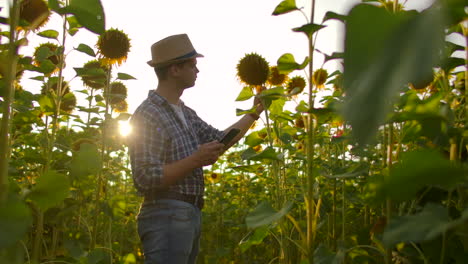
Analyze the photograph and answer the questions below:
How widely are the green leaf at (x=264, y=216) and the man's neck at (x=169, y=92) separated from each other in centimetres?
130

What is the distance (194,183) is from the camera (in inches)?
84.3

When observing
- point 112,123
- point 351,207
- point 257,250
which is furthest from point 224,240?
point 112,123

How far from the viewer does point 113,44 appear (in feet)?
10.5

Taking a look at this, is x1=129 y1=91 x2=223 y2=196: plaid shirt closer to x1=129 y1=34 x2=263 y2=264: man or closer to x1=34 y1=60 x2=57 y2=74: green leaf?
x1=129 y1=34 x2=263 y2=264: man

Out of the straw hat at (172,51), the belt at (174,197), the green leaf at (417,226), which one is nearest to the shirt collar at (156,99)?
the straw hat at (172,51)

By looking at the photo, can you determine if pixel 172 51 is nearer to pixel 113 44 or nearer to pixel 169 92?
pixel 169 92

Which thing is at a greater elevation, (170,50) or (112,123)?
(170,50)

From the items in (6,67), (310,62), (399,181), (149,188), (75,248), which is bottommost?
(75,248)

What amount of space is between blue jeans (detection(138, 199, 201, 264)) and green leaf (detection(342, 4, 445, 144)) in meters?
1.90

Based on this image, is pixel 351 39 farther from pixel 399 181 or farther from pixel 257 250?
pixel 257 250

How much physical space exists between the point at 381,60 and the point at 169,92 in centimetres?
234

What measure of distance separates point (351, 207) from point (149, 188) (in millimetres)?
2005

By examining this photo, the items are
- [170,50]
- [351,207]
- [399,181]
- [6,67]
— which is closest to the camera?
[399,181]

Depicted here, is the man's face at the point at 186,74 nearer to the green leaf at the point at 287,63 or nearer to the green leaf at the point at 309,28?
the green leaf at the point at 287,63
